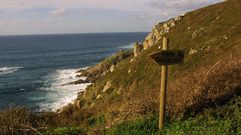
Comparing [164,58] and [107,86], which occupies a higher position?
[164,58]

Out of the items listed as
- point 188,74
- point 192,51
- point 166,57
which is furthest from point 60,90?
point 166,57

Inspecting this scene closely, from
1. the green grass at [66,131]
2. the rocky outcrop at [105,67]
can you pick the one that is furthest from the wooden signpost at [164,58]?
the rocky outcrop at [105,67]

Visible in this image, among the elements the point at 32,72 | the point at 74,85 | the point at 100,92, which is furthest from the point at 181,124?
the point at 32,72

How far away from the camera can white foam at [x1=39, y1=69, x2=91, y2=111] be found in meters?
53.4

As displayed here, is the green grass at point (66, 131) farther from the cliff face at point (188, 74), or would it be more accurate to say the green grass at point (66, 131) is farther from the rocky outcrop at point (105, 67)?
the rocky outcrop at point (105, 67)

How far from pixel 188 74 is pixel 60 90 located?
50.8 meters

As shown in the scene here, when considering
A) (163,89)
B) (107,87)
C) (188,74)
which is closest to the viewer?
(163,89)

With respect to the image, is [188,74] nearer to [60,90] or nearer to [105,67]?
[60,90]

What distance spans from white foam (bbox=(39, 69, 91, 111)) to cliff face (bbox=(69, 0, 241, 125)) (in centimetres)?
442

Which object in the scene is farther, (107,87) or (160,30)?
(160,30)

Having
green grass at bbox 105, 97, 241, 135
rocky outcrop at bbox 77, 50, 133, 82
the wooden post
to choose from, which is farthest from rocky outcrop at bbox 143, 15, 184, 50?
the wooden post

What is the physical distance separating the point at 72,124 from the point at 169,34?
40.0 m

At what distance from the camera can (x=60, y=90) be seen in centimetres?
6512

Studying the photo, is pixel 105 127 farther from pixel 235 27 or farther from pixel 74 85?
pixel 74 85
